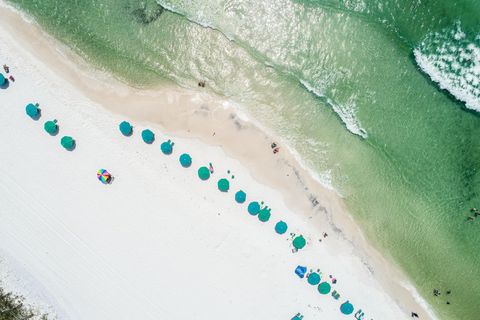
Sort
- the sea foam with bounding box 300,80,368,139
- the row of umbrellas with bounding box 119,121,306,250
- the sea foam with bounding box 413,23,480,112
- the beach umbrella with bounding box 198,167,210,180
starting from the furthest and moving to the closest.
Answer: the sea foam with bounding box 413,23,480,112
the sea foam with bounding box 300,80,368,139
the beach umbrella with bounding box 198,167,210,180
the row of umbrellas with bounding box 119,121,306,250

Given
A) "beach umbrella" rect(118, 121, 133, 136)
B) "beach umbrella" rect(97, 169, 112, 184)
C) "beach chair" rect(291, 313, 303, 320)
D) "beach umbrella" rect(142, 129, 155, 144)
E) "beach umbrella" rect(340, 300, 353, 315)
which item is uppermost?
"beach umbrella" rect(142, 129, 155, 144)

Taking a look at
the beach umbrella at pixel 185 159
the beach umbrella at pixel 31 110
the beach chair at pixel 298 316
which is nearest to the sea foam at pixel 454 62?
the beach umbrella at pixel 185 159

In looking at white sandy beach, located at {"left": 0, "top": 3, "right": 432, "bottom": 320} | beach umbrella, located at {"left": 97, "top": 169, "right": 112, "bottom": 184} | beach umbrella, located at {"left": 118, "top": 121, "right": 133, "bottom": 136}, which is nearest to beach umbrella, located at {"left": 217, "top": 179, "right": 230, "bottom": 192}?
white sandy beach, located at {"left": 0, "top": 3, "right": 432, "bottom": 320}

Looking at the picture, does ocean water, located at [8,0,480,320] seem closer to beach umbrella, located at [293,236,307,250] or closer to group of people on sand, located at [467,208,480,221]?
group of people on sand, located at [467,208,480,221]

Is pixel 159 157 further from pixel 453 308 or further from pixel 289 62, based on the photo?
pixel 453 308

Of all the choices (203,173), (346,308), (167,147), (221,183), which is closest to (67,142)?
(167,147)

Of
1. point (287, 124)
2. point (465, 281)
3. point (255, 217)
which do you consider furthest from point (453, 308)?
point (287, 124)

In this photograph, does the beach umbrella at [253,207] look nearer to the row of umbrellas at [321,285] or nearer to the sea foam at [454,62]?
the row of umbrellas at [321,285]

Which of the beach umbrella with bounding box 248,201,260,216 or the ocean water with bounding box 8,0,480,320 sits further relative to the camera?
the ocean water with bounding box 8,0,480,320

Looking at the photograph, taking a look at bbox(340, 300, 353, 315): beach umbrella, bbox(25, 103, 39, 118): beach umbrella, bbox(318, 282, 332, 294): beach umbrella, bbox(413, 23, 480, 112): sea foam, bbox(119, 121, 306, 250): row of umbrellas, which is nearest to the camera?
bbox(25, 103, 39, 118): beach umbrella
